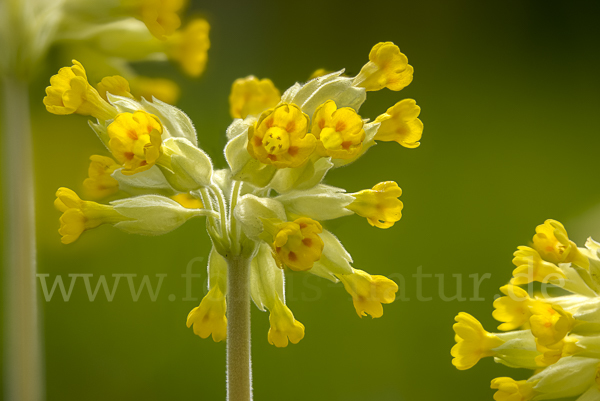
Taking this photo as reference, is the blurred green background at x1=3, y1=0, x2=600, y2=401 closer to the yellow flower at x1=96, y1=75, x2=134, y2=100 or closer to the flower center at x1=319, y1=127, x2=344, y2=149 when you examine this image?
the yellow flower at x1=96, y1=75, x2=134, y2=100

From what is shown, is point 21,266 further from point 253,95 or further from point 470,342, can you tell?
point 470,342

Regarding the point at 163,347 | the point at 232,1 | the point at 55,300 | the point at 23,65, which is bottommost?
the point at 163,347

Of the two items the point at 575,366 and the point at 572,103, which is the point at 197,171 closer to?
the point at 575,366

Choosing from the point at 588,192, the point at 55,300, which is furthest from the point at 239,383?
the point at 588,192

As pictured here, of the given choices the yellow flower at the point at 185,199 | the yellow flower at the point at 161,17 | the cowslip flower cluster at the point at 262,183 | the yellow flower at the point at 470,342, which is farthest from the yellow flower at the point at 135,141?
the yellow flower at the point at 470,342

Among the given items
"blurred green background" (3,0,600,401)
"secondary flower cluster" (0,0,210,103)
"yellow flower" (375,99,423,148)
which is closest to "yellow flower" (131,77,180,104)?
"secondary flower cluster" (0,0,210,103)
